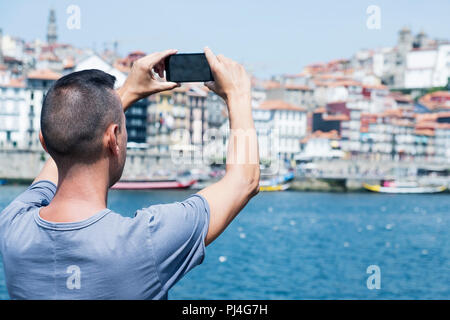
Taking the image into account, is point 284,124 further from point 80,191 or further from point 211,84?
point 80,191

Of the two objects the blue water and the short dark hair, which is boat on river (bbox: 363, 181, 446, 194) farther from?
the short dark hair

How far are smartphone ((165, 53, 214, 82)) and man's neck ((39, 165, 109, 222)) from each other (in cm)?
25

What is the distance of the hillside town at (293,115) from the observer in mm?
64062

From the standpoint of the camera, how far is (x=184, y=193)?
6144 cm

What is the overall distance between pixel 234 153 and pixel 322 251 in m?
33.1

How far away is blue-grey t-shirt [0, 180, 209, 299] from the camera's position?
133 centimetres

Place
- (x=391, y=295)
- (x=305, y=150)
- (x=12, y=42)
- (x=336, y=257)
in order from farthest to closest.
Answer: (x=12, y=42)
(x=305, y=150)
(x=336, y=257)
(x=391, y=295)

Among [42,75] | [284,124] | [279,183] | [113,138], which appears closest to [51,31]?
[284,124]

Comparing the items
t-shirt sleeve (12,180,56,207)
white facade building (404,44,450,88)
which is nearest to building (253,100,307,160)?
white facade building (404,44,450,88)

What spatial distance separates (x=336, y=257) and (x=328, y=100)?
183ft

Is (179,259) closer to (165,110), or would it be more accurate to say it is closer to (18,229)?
(18,229)

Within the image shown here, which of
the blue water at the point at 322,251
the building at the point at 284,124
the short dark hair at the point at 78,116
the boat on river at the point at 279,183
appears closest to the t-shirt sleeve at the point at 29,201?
the short dark hair at the point at 78,116

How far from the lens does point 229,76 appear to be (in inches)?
58.9
